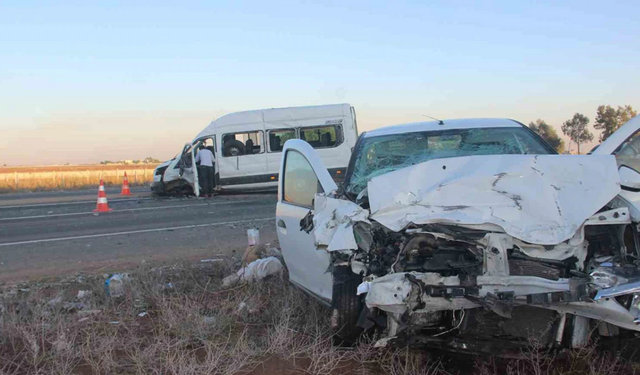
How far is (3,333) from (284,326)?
2.17 metres

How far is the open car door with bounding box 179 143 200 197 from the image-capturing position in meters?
18.5

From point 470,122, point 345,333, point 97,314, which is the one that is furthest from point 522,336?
point 97,314

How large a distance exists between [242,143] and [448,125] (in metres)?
13.8

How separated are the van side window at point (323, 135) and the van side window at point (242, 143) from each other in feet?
4.51

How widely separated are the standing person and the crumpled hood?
15.1m

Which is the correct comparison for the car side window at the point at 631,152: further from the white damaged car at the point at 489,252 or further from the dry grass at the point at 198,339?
the dry grass at the point at 198,339

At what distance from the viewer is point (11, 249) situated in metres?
9.53

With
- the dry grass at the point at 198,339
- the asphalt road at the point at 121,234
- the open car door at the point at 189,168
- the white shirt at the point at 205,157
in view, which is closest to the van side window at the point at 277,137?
the white shirt at the point at 205,157

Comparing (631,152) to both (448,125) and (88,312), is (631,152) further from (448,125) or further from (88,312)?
(88,312)

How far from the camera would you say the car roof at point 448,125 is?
18.2 ft

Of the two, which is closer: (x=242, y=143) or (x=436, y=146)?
(x=436, y=146)

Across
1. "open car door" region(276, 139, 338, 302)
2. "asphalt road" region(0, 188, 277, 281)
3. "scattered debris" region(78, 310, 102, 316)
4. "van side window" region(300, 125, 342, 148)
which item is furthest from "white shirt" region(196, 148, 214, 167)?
"scattered debris" region(78, 310, 102, 316)

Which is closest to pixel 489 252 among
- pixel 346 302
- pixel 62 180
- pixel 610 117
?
pixel 346 302

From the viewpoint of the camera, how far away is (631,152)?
169 inches
